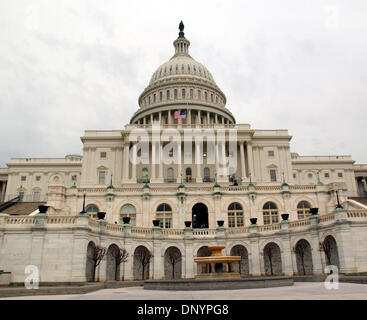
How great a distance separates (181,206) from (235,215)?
7980 millimetres

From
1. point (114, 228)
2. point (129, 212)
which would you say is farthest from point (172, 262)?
point (129, 212)

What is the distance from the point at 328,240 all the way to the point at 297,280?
5773 millimetres

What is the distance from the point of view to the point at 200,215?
5356cm

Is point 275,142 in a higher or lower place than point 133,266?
higher

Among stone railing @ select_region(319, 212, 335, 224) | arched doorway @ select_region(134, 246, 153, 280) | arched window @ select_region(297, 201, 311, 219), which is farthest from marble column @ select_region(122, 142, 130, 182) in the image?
stone railing @ select_region(319, 212, 335, 224)

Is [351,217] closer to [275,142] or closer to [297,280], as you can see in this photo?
[297,280]

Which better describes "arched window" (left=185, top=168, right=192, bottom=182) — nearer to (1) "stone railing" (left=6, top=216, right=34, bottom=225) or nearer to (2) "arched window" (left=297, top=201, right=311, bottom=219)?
(2) "arched window" (left=297, top=201, right=311, bottom=219)

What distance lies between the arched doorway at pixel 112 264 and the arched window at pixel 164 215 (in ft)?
40.4

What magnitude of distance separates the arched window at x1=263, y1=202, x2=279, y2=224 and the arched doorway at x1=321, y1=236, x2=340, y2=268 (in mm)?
14045

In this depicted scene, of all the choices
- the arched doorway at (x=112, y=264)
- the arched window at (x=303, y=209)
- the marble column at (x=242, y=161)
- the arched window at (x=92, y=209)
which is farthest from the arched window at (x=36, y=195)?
the arched window at (x=303, y=209)

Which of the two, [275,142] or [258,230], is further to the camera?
[275,142]
